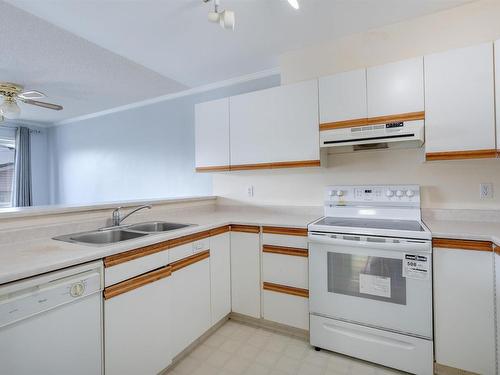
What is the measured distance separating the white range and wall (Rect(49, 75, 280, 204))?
1.83m

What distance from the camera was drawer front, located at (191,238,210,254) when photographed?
1.81 m

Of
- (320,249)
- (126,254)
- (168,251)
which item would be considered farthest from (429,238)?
(126,254)

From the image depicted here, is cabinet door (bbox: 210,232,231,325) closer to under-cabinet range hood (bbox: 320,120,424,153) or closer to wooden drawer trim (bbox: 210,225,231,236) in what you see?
wooden drawer trim (bbox: 210,225,231,236)

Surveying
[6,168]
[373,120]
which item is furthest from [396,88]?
[6,168]

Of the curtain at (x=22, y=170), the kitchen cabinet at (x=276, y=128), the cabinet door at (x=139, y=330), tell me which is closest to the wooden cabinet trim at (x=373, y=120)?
the kitchen cabinet at (x=276, y=128)

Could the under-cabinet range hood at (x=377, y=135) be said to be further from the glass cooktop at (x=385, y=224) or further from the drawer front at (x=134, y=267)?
the drawer front at (x=134, y=267)

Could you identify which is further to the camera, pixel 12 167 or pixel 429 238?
pixel 12 167

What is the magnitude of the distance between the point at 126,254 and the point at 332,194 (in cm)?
174

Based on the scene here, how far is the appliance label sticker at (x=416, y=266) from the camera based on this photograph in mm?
1532

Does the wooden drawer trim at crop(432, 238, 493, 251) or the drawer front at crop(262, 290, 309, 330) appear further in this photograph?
A: the drawer front at crop(262, 290, 309, 330)

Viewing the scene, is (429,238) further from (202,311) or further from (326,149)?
(202,311)

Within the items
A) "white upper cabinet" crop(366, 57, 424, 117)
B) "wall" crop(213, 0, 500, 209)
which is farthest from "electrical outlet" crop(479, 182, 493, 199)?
"white upper cabinet" crop(366, 57, 424, 117)

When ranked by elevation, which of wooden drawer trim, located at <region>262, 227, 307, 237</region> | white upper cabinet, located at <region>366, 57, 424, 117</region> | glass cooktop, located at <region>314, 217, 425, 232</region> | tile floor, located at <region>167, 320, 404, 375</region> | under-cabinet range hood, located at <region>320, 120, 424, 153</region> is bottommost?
tile floor, located at <region>167, 320, 404, 375</region>

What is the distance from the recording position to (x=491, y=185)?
6.10 ft
